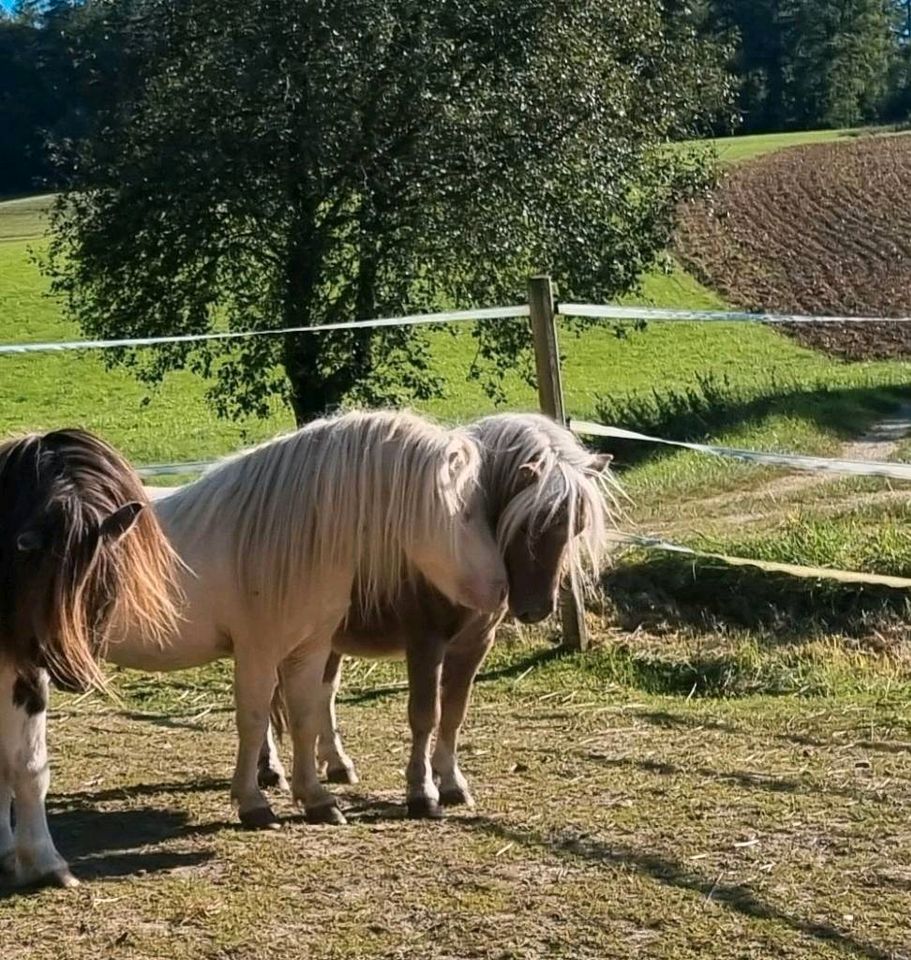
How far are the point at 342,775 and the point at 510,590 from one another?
1.01 meters

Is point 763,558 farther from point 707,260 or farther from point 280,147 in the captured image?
point 707,260

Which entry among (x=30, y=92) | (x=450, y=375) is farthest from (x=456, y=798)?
(x=30, y=92)

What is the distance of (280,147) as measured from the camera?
563 inches

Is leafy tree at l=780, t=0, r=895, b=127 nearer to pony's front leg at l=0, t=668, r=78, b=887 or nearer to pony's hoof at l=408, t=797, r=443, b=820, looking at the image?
pony's hoof at l=408, t=797, r=443, b=820

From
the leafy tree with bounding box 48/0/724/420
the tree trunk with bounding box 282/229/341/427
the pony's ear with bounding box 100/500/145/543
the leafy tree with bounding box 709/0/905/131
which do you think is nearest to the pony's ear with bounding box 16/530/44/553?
the pony's ear with bounding box 100/500/145/543

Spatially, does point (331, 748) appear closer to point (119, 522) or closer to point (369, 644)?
point (369, 644)

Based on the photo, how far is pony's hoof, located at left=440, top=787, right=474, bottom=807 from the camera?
15.1ft

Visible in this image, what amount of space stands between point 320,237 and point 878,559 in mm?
8477

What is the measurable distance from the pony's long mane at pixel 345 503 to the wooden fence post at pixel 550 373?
2641mm

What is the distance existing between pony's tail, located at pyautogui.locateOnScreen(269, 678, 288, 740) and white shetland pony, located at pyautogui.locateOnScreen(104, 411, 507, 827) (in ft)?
1.21

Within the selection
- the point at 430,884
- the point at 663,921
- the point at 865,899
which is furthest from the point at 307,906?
the point at 865,899

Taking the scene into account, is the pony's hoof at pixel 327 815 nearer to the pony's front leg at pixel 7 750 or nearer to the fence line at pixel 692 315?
the pony's front leg at pixel 7 750

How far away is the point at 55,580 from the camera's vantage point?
3.35m

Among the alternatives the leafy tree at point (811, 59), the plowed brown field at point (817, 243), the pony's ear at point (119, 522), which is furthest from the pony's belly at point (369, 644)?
the leafy tree at point (811, 59)
